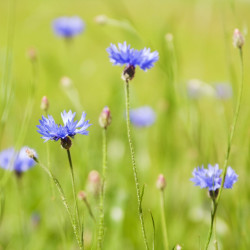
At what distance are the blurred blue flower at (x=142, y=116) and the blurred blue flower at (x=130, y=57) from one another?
1.01 m

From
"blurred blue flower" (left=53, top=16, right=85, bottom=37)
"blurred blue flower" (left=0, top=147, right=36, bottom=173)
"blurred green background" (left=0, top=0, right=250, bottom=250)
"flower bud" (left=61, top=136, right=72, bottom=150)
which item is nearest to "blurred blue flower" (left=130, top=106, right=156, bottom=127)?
"blurred green background" (left=0, top=0, right=250, bottom=250)

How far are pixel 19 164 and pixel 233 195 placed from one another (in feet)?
1.82

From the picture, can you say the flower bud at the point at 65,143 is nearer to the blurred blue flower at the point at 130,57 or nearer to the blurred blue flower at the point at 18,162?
the blurred blue flower at the point at 130,57

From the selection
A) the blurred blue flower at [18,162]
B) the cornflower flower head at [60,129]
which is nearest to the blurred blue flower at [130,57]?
the cornflower flower head at [60,129]

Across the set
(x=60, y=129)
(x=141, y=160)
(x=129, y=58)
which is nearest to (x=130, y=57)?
(x=129, y=58)

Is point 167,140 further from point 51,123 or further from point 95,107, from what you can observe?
point 95,107

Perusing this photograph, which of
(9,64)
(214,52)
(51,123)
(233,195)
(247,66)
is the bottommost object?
(51,123)

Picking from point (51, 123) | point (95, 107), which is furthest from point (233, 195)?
point (95, 107)

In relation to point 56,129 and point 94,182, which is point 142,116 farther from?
point 56,129

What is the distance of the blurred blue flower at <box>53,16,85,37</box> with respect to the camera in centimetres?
176

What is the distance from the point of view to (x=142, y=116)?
6.06 feet

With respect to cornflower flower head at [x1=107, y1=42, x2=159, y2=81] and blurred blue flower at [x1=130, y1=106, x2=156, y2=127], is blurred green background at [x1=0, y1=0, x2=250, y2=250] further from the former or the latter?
cornflower flower head at [x1=107, y1=42, x2=159, y2=81]

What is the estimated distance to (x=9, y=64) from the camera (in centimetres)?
108

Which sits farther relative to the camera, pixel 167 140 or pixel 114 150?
pixel 114 150
